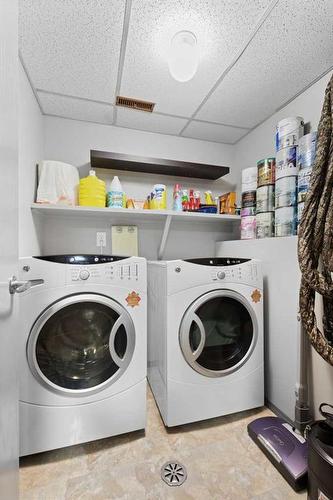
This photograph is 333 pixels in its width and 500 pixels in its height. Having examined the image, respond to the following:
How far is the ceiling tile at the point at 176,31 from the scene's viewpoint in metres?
1.08

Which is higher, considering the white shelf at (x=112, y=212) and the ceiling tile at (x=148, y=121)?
the ceiling tile at (x=148, y=121)

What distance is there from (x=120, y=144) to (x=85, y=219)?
2.45ft

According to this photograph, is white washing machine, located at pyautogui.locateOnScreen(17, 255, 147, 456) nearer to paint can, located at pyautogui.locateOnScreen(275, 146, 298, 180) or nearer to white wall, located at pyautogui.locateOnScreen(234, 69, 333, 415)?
white wall, located at pyautogui.locateOnScreen(234, 69, 333, 415)

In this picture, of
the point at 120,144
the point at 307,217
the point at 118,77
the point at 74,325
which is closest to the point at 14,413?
the point at 74,325

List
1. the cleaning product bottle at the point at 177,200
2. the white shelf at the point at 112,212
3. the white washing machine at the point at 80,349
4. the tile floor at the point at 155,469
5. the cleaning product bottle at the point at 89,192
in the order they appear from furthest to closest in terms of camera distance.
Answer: the cleaning product bottle at the point at 177,200 → the cleaning product bottle at the point at 89,192 → the white shelf at the point at 112,212 → the white washing machine at the point at 80,349 → the tile floor at the point at 155,469

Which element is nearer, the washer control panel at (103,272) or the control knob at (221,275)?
the washer control panel at (103,272)

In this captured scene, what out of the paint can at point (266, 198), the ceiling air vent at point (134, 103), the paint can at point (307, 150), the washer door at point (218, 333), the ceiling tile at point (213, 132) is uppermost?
the ceiling air vent at point (134, 103)

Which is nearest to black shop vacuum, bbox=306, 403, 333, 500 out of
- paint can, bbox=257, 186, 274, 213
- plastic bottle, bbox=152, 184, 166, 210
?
paint can, bbox=257, 186, 274, 213

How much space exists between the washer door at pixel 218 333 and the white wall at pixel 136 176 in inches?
34.5

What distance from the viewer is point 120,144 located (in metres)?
2.10

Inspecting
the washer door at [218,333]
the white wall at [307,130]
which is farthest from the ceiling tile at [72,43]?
the washer door at [218,333]

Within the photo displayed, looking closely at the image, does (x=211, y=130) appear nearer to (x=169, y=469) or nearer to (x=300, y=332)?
(x=300, y=332)

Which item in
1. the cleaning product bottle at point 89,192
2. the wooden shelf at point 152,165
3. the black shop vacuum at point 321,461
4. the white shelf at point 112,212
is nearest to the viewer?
the black shop vacuum at point 321,461

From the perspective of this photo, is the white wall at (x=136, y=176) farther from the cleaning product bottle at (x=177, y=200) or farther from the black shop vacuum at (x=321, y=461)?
the black shop vacuum at (x=321, y=461)
